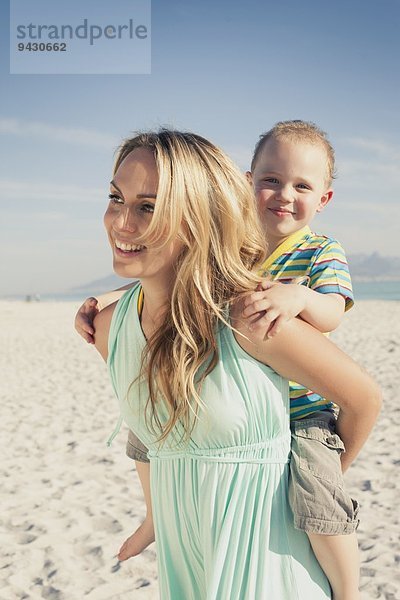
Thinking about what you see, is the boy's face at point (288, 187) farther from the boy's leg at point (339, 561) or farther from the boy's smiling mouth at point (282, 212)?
the boy's leg at point (339, 561)

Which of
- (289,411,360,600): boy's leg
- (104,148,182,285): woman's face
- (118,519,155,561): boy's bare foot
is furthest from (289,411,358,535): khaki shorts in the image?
(118,519,155,561): boy's bare foot

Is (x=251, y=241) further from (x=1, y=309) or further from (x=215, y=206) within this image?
(x=1, y=309)

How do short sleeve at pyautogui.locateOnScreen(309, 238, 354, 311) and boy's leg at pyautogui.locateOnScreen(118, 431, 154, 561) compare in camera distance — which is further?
boy's leg at pyautogui.locateOnScreen(118, 431, 154, 561)

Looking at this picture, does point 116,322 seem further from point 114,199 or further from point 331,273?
point 331,273

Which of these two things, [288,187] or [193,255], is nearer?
[193,255]

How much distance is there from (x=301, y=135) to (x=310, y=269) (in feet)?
1.89

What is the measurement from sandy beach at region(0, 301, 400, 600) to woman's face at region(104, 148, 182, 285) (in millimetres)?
2869

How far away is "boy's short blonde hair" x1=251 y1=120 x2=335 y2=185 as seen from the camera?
98.5 inches

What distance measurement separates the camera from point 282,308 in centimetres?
170

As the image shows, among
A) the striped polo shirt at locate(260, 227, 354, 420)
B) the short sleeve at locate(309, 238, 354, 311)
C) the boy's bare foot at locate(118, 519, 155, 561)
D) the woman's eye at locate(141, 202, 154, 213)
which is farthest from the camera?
the boy's bare foot at locate(118, 519, 155, 561)

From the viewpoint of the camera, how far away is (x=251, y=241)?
1898mm

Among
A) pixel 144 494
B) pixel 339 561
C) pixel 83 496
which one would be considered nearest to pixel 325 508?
pixel 339 561

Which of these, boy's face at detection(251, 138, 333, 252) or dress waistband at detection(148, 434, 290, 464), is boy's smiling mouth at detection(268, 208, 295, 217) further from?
dress waistband at detection(148, 434, 290, 464)

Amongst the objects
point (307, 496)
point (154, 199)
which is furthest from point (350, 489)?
point (154, 199)
